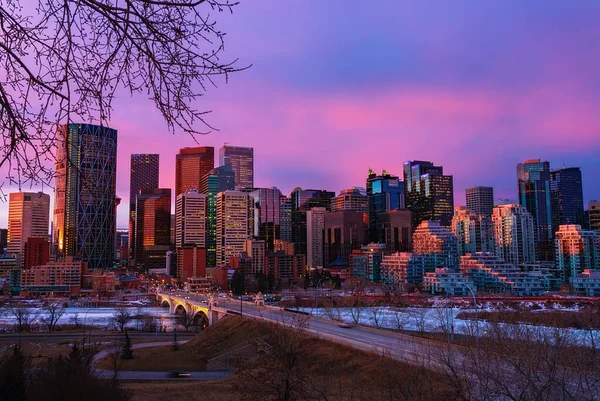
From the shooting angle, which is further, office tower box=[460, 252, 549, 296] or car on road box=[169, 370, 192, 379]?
office tower box=[460, 252, 549, 296]

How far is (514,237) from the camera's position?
172875mm

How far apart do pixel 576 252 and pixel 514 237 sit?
102 ft

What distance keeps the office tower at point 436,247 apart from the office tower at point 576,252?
28.7 m

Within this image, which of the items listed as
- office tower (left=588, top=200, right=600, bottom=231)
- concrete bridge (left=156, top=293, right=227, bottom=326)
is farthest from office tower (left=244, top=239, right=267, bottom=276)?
office tower (left=588, top=200, right=600, bottom=231)

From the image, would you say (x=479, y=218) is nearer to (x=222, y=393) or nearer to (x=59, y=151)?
(x=222, y=393)

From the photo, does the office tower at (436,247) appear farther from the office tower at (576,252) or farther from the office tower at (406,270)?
the office tower at (576,252)

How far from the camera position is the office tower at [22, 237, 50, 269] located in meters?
176

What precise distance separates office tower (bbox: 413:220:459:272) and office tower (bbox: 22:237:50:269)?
12276 cm

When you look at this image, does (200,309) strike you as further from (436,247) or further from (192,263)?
(192,263)

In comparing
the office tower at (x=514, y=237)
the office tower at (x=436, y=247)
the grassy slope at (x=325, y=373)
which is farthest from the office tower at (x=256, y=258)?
the grassy slope at (x=325, y=373)

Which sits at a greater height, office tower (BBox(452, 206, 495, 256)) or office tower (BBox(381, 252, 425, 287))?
office tower (BBox(452, 206, 495, 256))

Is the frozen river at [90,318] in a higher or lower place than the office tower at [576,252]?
lower

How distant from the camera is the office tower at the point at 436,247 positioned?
140 m

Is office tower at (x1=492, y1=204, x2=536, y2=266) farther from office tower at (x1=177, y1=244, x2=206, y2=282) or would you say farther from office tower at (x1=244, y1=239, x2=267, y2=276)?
office tower at (x1=177, y1=244, x2=206, y2=282)
